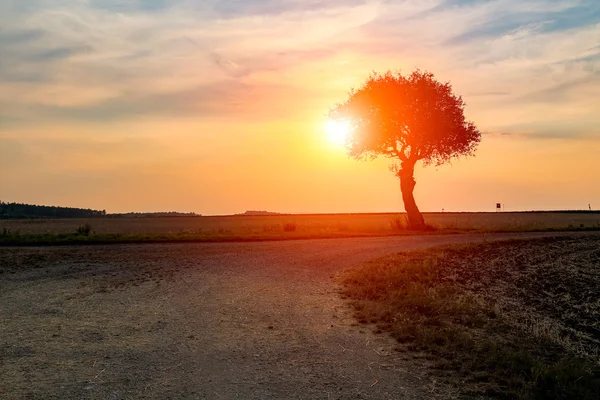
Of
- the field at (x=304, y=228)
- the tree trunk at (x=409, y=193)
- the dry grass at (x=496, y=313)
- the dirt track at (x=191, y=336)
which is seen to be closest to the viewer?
the dirt track at (x=191, y=336)

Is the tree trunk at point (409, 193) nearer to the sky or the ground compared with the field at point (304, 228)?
nearer to the sky

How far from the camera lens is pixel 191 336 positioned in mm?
12742

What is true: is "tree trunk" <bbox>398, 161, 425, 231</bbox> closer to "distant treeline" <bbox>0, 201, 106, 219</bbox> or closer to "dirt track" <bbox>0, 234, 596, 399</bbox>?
"dirt track" <bbox>0, 234, 596, 399</bbox>

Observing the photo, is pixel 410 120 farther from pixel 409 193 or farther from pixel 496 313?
pixel 496 313

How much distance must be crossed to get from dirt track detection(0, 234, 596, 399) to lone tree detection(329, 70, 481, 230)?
23.2 m

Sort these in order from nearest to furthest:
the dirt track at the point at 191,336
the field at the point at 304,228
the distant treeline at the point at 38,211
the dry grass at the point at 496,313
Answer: the dirt track at the point at 191,336 < the dry grass at the point at 496,313 < the field at the point at 304,228 < the distant treeline at the point at 38,211

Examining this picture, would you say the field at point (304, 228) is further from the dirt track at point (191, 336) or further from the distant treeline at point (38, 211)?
the distant treeline at point (38, 211)

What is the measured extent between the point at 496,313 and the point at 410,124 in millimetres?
30581

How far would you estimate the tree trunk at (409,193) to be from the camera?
4450cm

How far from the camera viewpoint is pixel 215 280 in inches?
770

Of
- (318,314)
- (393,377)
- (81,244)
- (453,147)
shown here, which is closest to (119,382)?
(393,377)

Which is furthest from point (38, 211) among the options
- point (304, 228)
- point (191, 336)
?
point (191, 336)

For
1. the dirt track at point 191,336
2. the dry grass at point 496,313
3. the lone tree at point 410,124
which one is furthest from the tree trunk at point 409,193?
the dirt track at point 191,336

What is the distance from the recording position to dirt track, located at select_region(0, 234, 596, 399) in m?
9.66
